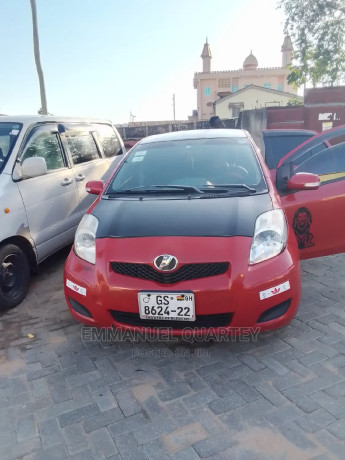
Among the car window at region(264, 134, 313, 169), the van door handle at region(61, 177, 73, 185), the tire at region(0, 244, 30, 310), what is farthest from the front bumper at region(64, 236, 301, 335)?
the car window at region(264, 134, 313, 169)

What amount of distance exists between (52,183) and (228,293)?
2.49 metres

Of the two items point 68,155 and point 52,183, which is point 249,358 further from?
point 68,155

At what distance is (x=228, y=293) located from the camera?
219 centimetres

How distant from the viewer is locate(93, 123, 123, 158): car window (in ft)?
17.2

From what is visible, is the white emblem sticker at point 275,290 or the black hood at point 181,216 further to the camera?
the black hood at point 181,216

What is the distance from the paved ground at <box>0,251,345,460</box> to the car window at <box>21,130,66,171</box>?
1.67 meters

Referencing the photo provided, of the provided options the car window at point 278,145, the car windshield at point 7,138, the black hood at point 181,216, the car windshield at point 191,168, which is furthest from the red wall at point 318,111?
the car windshield at point 7,138

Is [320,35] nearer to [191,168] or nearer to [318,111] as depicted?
[318,111]

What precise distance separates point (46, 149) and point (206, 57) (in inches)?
1867

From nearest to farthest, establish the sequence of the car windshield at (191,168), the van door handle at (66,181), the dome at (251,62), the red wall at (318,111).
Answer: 1. the car windshield at (191,168)
2. the van door handle at (66,181)
3. the red wall at (318,111)
4. the dome at (251,62)

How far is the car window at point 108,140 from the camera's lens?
5242 mm

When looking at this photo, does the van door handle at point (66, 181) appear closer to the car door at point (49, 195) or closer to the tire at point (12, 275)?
the car door at point (49, 195)

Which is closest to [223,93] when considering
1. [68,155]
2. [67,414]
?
[68,155]

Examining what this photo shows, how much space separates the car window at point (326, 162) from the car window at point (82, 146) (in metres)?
2.59
